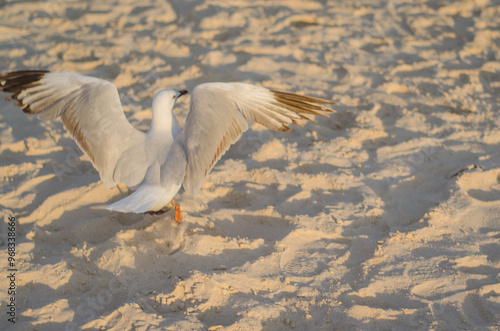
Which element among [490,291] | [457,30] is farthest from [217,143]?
[457,30]

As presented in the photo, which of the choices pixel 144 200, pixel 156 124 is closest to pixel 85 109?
pixel 156 124

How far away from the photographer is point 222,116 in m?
2.70

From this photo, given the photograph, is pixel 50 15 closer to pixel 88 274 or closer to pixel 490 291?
pixel 88 274

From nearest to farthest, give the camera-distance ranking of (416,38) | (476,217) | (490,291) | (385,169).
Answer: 1. (490,291)
2. (476,217)
3. (385,169)
4. (416,38)

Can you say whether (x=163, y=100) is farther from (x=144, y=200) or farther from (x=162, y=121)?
(x=144, y=200)

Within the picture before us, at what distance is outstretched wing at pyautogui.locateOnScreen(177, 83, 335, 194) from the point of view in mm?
2678

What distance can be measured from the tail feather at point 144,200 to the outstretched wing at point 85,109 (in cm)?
29

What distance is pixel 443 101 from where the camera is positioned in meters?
4.09

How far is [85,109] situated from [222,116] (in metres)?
0.88

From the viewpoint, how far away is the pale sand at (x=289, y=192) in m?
2.29

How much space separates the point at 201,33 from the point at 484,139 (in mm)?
3098

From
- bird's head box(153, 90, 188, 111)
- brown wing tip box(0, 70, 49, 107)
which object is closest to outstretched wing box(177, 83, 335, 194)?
bird's head box(153, 90, 188, 111)

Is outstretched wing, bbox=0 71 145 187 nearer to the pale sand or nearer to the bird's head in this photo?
the bird's head

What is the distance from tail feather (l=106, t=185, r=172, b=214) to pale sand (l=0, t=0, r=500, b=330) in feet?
0.75
